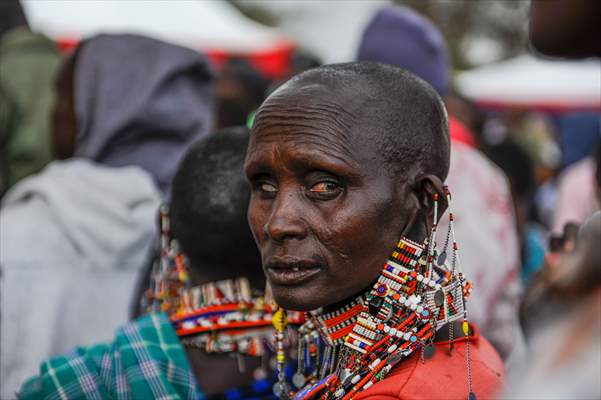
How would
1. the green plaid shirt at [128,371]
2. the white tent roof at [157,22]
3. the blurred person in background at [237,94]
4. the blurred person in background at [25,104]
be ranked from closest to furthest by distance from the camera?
the green plaid shirt at [128,371] → the blurred person in background at [25,104] → the blurred person in background at [237,94] → the white tent roof at [157,22]

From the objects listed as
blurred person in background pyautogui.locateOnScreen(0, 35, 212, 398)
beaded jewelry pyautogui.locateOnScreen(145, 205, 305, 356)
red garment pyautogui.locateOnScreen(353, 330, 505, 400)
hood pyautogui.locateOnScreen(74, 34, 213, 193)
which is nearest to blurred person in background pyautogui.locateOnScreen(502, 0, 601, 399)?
red garment pyautogui.locateOnScreen(353, 330, 505, 400)

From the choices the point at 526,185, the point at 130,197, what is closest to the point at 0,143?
the point at 130,197

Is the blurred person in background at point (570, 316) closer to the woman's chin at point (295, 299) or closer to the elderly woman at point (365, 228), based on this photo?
the elderly woman at point (365, 228)

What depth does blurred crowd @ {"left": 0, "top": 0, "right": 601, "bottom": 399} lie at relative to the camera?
2525 mm

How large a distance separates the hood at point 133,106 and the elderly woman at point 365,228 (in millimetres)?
2038

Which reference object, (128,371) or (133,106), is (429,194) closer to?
(128,371)

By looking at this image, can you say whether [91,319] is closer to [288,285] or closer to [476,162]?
[288,285]

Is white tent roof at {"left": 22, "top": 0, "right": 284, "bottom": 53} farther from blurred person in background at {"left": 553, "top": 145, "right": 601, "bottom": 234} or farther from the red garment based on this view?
the red garment

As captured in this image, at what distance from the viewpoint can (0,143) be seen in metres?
4.87

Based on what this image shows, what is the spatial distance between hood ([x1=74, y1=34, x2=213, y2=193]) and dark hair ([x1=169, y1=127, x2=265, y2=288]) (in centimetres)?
137

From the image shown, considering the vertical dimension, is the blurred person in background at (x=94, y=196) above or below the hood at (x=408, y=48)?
below

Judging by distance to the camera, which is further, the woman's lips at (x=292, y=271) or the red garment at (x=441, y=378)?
the woman's lips at (x=292, y=271)

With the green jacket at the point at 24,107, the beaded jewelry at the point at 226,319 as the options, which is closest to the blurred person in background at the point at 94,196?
the beaded jewelry at the point at 226,319

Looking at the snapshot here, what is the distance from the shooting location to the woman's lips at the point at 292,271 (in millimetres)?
2008
